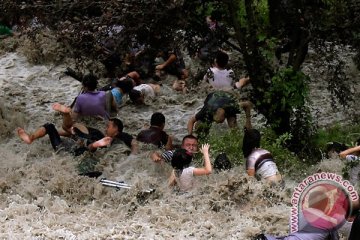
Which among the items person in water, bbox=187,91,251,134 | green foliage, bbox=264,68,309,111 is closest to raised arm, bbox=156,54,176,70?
person in water, bbox=187,91,251,134

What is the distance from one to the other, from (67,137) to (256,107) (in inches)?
101

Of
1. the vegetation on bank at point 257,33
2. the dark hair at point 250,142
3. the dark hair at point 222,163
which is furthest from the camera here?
the vegetation on bank at point 257,33

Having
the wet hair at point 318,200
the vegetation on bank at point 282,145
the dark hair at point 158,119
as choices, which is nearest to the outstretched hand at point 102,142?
the dark hair at point 158,119

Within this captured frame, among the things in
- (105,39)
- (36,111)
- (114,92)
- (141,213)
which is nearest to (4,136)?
(36,111)

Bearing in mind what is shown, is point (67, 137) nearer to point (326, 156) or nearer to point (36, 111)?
point (36, 111)

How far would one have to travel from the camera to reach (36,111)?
35.1 feet

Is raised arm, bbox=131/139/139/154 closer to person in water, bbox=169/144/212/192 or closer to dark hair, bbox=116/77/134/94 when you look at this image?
person in water, bbox=169/144/212/192

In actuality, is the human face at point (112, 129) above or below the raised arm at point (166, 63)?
below

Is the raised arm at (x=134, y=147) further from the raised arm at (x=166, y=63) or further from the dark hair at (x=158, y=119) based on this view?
the raised arm at (x=166, y=63)

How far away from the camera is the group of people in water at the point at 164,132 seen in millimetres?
7336

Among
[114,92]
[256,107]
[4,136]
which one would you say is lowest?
[4,136]

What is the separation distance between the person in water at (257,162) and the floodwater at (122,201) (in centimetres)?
12

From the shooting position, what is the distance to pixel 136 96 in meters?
10.6

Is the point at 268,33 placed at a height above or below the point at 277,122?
above
